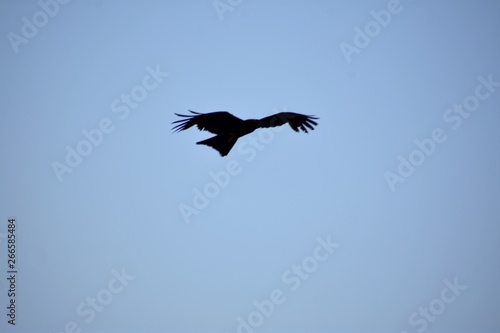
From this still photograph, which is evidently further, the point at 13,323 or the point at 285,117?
the point at 13,323

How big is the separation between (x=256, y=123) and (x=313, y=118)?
122cm

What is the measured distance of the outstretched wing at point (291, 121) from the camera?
13665 mm

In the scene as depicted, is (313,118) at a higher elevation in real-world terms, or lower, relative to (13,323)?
lower

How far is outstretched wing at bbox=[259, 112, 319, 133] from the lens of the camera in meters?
13.7

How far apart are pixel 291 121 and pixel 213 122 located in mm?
1652

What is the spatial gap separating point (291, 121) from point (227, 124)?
4.44ft

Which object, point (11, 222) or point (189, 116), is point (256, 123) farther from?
point (11, 222)

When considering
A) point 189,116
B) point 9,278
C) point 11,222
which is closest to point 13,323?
point 9,278

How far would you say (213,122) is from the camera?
1412 centimetres

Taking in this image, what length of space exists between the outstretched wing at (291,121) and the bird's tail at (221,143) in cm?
83

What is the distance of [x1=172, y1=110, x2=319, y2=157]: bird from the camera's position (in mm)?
13898

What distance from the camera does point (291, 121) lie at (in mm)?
13930

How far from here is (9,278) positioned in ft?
56.0

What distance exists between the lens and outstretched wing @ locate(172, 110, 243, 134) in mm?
13961
